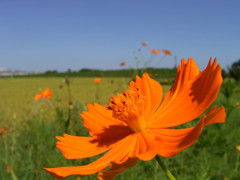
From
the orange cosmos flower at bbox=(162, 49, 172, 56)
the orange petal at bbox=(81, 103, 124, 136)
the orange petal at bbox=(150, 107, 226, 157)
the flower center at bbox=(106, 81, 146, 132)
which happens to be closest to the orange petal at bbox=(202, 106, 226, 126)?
the orange petal at bbox=(150, 107, 226, 157)

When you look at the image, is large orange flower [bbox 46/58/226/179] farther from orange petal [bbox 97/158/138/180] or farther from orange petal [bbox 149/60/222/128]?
orange petal [bbox 97/158/138/180]

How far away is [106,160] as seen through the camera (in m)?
0.50

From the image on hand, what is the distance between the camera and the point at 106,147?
22.4 inches

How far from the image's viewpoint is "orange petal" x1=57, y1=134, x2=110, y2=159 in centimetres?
55

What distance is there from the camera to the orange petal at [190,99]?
1.46ft

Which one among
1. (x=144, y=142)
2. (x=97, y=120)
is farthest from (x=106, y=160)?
(x=97, y=120)

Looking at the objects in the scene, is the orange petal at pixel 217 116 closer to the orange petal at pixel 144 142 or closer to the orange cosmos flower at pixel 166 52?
the orange petal at pixel 144 142

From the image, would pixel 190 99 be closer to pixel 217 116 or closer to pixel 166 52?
pixel 217 116

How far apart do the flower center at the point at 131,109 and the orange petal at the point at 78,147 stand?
89mm

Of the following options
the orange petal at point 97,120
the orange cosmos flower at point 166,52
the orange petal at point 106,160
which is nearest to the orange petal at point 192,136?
the orange petal at point 106,160

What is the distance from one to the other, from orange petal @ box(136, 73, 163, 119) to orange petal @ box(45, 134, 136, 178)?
0.37ft

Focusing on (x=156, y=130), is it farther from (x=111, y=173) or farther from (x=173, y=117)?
(x=111, y=173)

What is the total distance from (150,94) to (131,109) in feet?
0.41

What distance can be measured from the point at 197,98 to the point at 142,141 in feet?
0.52
